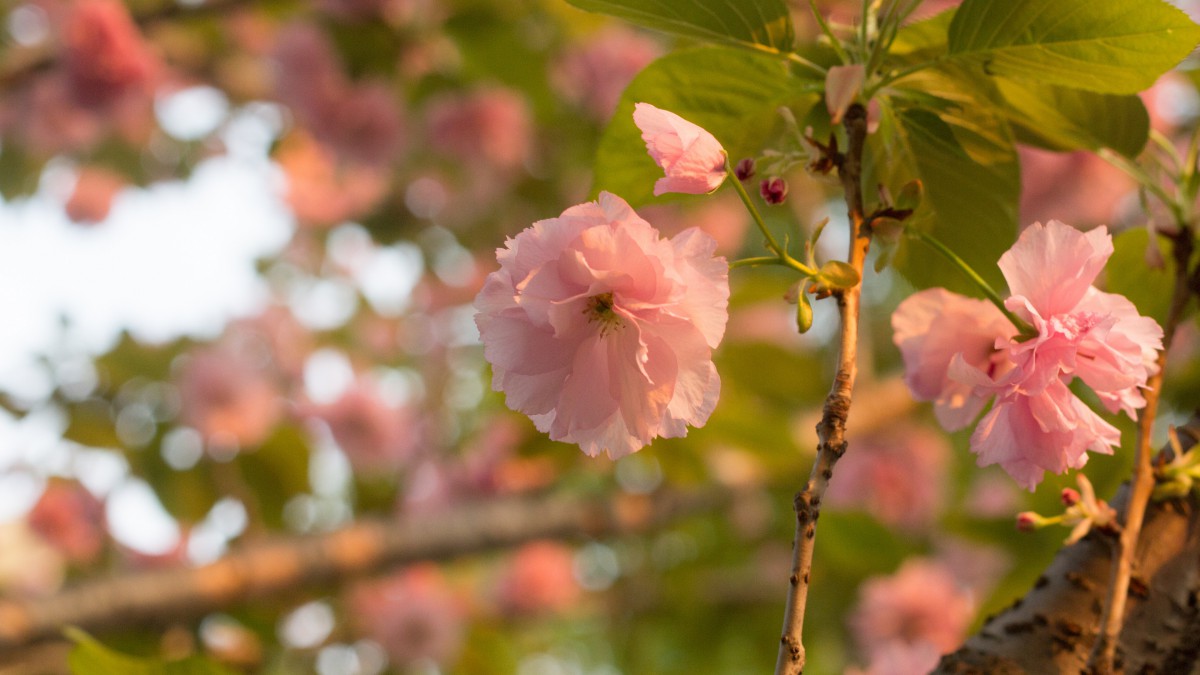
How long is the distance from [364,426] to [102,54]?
1.03 meters

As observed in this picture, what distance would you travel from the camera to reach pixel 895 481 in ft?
6.46

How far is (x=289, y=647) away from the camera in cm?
164

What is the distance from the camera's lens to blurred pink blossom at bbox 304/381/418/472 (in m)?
2.36

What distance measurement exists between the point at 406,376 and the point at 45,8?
178 cm

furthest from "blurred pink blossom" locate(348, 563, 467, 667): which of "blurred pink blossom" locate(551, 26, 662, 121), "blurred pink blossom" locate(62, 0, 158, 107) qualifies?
"blurred pink blossom" locate(62, 0, 158, 107)

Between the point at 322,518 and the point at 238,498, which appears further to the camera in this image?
the point at 322,518

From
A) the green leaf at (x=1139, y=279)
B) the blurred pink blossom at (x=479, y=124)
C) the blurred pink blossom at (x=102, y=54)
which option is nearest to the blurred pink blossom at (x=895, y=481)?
the blurred pink blossom at (x=479, y=124)

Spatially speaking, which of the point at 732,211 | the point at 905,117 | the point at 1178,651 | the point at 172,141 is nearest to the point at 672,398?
the point at 905,117

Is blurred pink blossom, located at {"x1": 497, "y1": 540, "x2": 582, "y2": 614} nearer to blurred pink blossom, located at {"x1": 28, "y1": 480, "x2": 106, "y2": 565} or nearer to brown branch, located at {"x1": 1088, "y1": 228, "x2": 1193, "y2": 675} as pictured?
blurred pink blossom, located at {"x1": 28, "y1": 480, "x2": 106, "y2": 565}

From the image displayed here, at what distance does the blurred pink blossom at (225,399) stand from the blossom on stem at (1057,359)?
5.86ft

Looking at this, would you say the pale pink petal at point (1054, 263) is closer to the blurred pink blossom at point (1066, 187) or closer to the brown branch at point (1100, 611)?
the brown branch at point (1100, 611)

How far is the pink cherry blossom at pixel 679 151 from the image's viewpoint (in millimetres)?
380

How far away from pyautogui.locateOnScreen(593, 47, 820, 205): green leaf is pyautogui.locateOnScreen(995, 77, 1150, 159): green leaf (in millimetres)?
138

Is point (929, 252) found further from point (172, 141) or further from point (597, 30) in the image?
point (172, 141)
